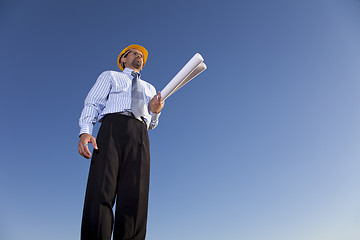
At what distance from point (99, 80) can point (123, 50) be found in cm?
89

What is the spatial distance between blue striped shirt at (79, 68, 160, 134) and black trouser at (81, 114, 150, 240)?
0.14 metres

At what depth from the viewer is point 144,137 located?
9.70 feet

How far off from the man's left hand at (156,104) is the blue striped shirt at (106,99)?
0.08 metres

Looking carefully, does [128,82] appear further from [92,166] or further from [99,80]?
[92,166]

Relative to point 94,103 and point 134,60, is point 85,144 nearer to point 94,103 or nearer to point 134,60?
point 94,103

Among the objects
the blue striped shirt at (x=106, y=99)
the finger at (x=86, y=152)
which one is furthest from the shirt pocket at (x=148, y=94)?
the finger at (x=86, y=152)

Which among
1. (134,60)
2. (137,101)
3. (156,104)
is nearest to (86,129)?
(137,101)

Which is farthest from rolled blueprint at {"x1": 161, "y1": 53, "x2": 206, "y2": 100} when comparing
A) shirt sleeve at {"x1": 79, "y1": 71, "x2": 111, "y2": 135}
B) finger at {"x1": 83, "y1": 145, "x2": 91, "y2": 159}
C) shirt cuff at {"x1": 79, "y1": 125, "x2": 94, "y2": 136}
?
finger at {"x1": 83, "y1": 145, "x2": 91, "y2": 159}

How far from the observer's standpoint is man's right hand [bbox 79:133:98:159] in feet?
8.82

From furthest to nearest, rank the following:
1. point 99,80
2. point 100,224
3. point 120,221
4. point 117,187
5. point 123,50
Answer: point 123,50, point 99,80, point 117,187, point 120,221, point 100,224

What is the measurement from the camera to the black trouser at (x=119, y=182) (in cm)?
240

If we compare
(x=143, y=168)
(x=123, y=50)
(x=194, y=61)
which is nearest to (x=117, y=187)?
(x=143, y=168)

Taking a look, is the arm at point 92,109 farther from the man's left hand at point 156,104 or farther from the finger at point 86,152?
the man's left hand at point 156,104

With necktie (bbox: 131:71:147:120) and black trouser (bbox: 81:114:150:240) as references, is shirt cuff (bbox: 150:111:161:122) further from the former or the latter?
black trouser (bbox: 81:114:150:240)
